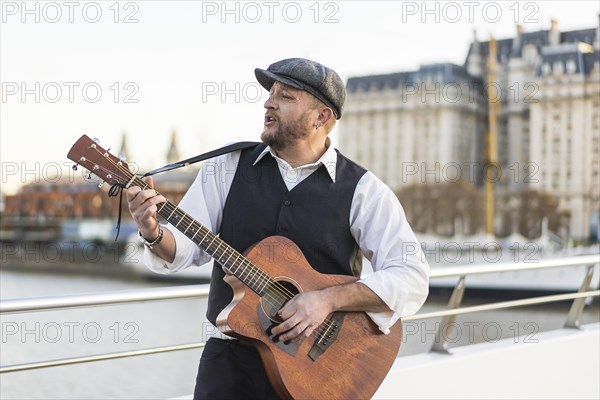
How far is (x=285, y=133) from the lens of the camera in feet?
6.56

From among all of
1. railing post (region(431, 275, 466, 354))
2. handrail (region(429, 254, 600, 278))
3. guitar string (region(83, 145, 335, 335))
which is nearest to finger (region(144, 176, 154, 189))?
guitar string (region(83, 145, 335, 335))

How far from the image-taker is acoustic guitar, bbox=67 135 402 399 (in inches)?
73.7

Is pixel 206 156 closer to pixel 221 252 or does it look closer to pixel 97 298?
pixel 221 252

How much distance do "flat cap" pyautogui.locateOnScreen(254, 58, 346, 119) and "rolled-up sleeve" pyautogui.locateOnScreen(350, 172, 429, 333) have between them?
0.23m

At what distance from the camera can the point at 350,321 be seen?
2068 mm

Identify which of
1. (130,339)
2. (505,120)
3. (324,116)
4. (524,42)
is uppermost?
(324,116)

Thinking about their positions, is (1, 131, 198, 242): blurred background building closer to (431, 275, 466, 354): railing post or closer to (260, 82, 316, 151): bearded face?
(431, 275, 466, 354): railing post

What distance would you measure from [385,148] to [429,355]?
70193 mm

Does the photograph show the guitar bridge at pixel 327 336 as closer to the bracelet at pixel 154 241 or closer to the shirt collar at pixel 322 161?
the shirt collar at pixel 322 161

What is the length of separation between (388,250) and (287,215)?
0.25 meters

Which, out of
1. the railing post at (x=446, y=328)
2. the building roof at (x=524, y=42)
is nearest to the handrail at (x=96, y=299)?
the railing post at (x=446, y=328)

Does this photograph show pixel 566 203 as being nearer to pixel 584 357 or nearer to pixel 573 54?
pixel 573 54

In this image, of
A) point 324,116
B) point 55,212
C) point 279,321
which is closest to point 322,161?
point 324,116

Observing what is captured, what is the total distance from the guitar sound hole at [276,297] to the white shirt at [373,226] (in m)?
0.17
